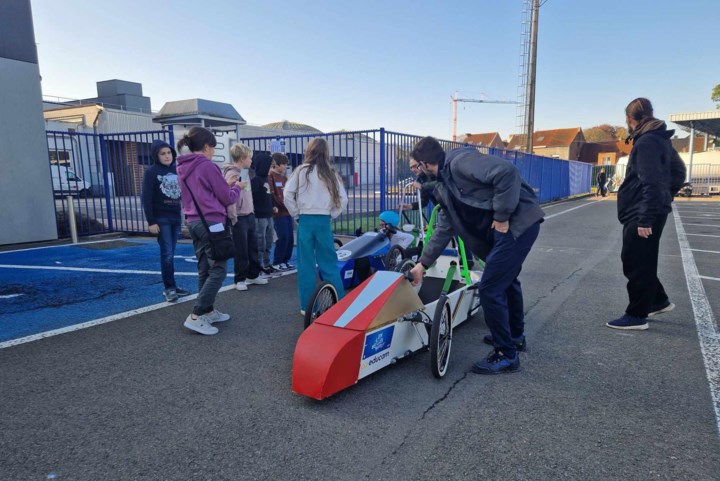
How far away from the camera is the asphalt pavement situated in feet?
7.44

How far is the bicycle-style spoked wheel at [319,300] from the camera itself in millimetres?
3656

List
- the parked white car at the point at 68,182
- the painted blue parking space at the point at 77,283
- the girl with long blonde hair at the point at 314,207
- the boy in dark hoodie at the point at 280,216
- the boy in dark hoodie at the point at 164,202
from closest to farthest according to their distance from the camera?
1. the girl with long blonde hair at the point at 314,207
2. the painted blue parking space at the point at 77,283
3. the boy in dark hoodie at the point at 164,202
4. the boy in dark hoodie at the point at 280,216
5. the parked white car at the point at 68,182

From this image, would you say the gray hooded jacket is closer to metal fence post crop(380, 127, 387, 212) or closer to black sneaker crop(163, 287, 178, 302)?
black sneaker crop(163, 287, 178, 302)

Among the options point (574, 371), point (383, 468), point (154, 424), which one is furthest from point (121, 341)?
point (574, 371)

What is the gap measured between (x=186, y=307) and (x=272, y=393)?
234 cm

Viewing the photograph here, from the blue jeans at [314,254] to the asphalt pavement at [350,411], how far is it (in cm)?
49

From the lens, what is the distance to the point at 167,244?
505 cm

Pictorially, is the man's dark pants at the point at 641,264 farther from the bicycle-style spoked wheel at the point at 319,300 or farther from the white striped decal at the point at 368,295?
the bicycle-style spoked wheel at the point at 319,300

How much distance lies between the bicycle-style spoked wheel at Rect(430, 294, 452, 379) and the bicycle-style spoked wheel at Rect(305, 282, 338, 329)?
1.02 metres

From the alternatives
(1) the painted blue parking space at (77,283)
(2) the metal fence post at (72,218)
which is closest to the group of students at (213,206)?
(1) the painted blue parking space at (77,283)

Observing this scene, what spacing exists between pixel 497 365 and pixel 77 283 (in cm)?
549

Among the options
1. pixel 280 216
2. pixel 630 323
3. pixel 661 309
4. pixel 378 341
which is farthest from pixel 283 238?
pixel 661 309

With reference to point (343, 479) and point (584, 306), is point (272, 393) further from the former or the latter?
point (584, 306)

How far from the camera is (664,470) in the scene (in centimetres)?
224
